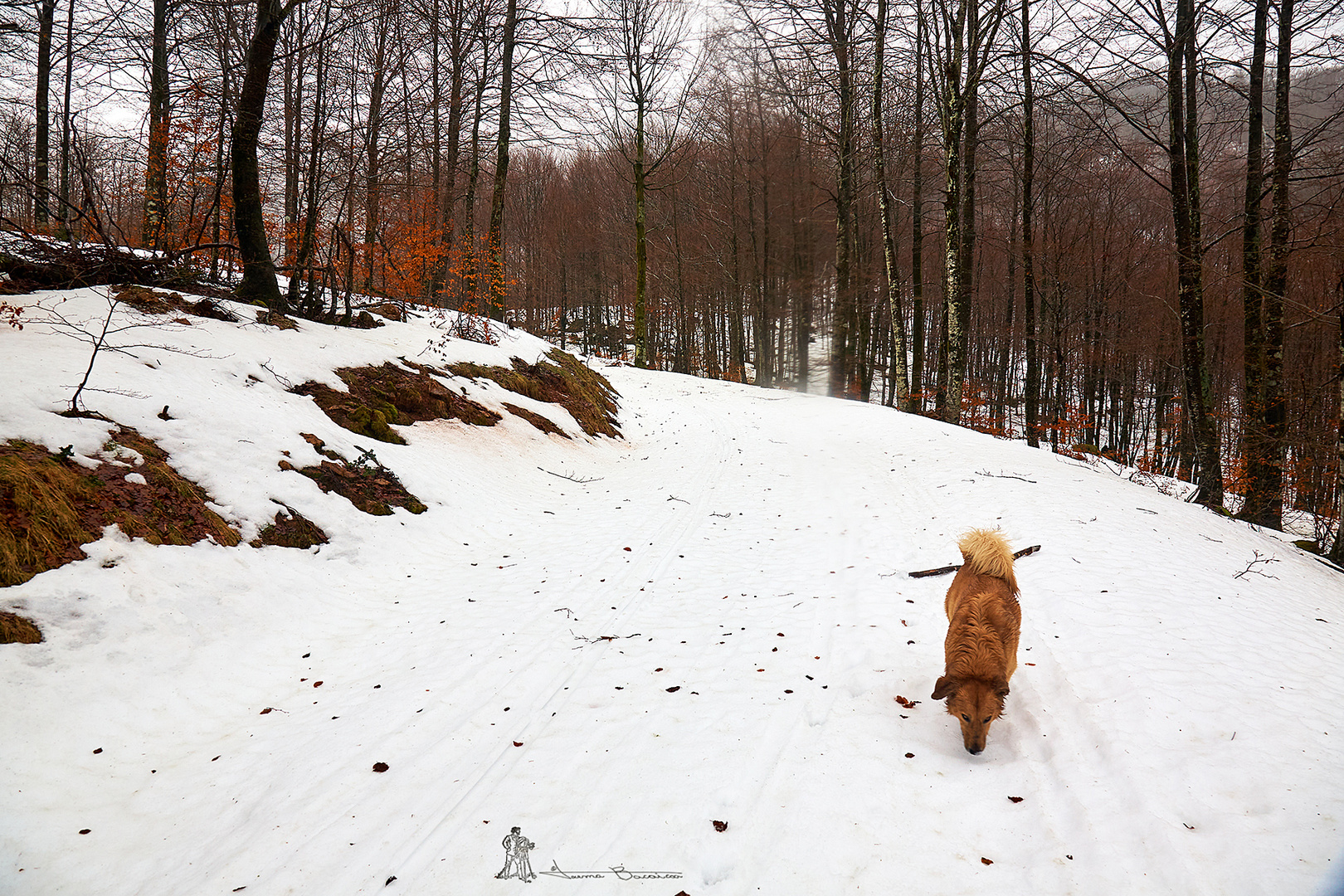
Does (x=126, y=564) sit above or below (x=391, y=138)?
below

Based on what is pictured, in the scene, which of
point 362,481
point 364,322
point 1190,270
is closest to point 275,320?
point 364,322

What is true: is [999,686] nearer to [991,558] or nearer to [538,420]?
Answer: [991,558]

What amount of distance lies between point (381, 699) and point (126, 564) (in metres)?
2.19

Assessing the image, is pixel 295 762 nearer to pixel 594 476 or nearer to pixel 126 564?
pixel 126 564

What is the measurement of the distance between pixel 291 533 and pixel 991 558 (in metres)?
6.12

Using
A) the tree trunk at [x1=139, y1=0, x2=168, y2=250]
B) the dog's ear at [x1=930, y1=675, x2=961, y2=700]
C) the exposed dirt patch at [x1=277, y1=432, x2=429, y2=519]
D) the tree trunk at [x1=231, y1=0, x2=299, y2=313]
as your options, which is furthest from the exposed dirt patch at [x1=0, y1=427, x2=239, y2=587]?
the tree trunk at [x1=139, y1=0, x2=168, y2=250]

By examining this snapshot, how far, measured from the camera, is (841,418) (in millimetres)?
15570

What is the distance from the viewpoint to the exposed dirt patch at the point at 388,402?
768cm

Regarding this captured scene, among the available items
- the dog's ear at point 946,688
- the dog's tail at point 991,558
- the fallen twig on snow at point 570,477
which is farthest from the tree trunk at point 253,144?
the dog's ear at point 946,688

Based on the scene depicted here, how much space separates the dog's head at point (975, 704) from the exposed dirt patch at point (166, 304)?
32.2 ft

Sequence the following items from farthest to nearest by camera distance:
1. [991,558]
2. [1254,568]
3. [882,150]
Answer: [882,150] < [1254,568] < [991,558]

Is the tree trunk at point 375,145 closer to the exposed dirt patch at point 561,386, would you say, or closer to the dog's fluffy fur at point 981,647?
the exposed dirt patch at point 561,386

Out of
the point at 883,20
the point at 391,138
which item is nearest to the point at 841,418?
the point at 883,20

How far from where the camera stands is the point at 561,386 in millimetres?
13383
